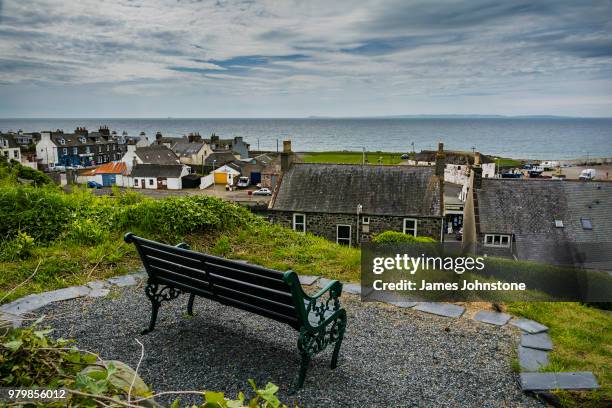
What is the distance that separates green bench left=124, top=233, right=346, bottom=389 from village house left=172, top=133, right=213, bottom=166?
71.9 meters

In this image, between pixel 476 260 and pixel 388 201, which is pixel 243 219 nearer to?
pixel 476 260

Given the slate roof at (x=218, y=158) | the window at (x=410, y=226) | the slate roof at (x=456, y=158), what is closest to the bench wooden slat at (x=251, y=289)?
the window at (x=410, y=226)

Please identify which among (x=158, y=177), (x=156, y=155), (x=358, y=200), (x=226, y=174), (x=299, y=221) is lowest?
(x=299, y=221)

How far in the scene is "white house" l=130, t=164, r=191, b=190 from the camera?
5841cm

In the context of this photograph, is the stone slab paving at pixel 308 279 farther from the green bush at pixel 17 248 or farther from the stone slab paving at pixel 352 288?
the green bush at pixel 17 248

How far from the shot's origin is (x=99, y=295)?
19.5ft

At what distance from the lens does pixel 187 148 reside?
77062mm

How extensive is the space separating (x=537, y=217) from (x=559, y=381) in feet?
76.1

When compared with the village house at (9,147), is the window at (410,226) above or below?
below

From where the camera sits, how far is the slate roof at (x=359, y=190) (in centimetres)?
2622

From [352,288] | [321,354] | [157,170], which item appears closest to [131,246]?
[352,288]

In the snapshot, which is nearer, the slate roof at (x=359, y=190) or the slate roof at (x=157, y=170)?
the slate roof at (x=359, y=190)

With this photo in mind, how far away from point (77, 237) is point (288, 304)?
17.3ft

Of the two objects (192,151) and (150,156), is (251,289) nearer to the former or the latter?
(150,156)
